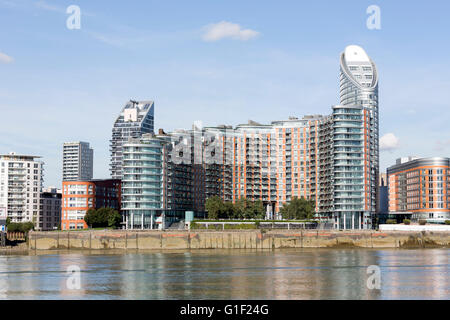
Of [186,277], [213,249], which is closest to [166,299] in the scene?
[186,277]

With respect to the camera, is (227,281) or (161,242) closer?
(227,281)

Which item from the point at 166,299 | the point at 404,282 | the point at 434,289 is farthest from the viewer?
the point at 404,282

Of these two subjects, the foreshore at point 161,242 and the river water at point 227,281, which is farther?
the foreshore at point 161,242

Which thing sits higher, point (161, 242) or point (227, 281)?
point (227, 281)

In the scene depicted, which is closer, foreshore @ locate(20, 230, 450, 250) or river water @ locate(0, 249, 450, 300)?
river water @ locate(0, 249, 450, 300)

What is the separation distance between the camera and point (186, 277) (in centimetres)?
9656

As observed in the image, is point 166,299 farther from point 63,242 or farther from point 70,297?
point 63,242

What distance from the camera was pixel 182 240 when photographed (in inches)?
7781
